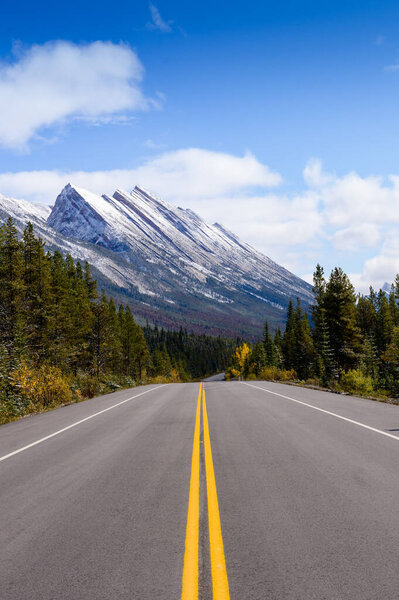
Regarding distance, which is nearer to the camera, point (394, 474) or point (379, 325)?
point (394, 474)

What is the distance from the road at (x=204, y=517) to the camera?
315cm

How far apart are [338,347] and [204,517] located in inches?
1475

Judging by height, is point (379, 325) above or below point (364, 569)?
above

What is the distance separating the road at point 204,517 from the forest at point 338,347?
13.1 m

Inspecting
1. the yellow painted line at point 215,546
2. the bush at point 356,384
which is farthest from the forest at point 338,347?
the yellow painted line at point 215,546

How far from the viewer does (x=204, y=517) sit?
4480 mm

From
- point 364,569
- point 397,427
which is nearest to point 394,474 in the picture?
point 364,569

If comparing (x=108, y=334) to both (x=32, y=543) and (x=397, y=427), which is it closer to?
(x=397, y=427)

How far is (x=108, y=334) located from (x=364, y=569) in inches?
1782

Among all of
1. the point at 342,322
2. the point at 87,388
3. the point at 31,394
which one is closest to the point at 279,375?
the point at 342,322

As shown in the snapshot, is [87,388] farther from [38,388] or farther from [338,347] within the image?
[338,347]

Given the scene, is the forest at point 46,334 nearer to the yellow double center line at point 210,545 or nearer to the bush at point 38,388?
the bush at point 38,388

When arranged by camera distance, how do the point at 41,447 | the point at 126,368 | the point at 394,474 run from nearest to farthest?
the point at 394,474 < the point at 41,447 < the point at 126,368

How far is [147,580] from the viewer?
3199 mm
